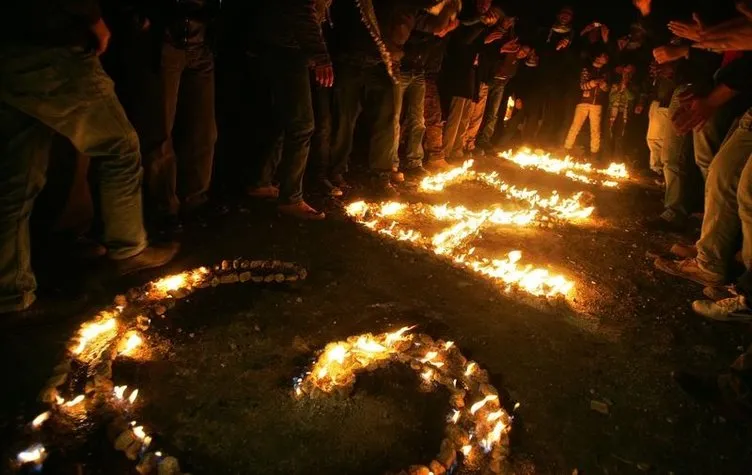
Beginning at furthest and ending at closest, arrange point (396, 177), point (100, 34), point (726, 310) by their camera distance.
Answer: point (396, 177)
point (726, 310)
point (100, 34)

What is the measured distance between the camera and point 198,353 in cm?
353

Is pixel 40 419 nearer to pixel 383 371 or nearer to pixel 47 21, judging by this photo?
pixel 383 371

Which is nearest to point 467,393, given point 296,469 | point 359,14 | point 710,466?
point 296,469

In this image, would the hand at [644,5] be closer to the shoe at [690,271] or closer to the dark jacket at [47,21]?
the shoe at [690,271]

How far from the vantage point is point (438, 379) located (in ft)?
11.6

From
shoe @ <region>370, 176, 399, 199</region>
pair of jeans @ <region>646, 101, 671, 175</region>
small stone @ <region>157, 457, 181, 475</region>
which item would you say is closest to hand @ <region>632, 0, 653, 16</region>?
pair of jeans @ <region>646, 101, 671, 175</region>

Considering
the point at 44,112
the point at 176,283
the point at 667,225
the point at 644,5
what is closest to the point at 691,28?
the point at 667,225

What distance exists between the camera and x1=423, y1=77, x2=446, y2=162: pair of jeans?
8.67 meters

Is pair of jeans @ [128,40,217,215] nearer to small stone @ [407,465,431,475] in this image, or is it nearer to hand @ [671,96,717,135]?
small stone @ [407,465,431,475]

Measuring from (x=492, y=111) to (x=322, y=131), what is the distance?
5610mm

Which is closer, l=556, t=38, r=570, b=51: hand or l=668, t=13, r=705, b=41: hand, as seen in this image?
l=668, t=13, r=705, b=41: hand

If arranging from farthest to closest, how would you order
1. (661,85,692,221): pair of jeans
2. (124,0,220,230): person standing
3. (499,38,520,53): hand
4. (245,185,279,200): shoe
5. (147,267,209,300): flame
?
(499,38,520,53): hand → (661,85,692,221): pair of jeans → (245,185,279,200): shoe → (124,0,220,230): person standing → (147,267,209,300): flame

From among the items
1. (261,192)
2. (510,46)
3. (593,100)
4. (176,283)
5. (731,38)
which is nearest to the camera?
(176,283)

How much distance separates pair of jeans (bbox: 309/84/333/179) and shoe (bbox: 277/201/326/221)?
1210mm
